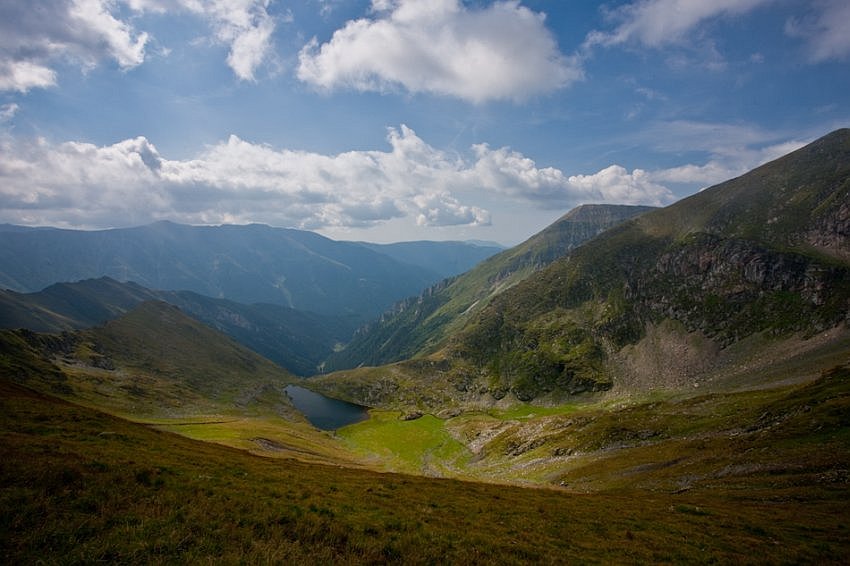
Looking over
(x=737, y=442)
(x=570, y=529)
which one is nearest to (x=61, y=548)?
(x=570, y=529)

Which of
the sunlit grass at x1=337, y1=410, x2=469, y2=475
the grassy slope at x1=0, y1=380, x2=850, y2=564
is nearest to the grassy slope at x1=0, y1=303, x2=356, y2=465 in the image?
the sunlit grass at x1=337, y1=410, x2=469, y2=475

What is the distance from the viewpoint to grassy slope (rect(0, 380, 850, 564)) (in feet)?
47.4

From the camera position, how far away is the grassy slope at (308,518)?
14.5m

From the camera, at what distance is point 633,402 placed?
559 feet

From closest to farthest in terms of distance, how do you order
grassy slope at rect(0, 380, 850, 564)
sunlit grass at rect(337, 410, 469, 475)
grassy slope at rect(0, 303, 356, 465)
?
grassy slope at rect(0, 380, 850, 564), grassy slope at rect(0, 303, 356, 465), sunlit grass at rect(337, 410, 469, 475)

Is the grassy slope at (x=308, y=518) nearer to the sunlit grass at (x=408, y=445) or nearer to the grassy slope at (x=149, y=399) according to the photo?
the grassy slope at (x=149, y=399)

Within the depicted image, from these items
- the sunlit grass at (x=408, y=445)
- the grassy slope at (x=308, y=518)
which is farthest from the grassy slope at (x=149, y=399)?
the grassy slope at (x=308, y=518)

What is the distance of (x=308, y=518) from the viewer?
18.8 meters

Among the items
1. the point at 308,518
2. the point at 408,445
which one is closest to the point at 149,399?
the point at 408,445

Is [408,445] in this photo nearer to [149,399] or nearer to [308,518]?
[149,399]

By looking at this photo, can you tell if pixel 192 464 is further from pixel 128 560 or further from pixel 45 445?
pixel 128 560

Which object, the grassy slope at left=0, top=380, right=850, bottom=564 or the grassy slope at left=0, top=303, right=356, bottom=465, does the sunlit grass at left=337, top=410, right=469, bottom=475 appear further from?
the grassy slope at left=0, top=380, right=850, bottom=564

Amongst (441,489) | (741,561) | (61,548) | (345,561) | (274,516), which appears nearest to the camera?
(61,548)

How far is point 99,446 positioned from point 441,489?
87.9 feet
